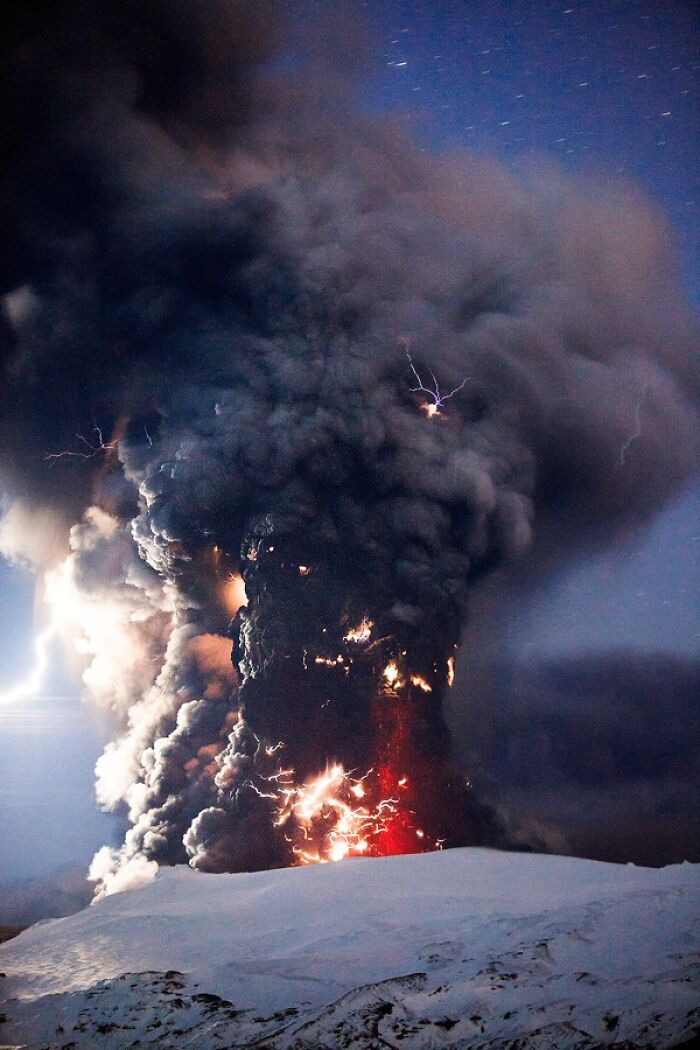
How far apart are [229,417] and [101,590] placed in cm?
2070

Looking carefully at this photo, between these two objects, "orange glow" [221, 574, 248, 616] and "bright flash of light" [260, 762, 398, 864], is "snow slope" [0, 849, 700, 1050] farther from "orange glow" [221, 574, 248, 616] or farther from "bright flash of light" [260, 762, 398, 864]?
"orange glow" [221, 574, 248, 616]

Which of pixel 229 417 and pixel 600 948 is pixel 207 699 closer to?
pixel 229 417

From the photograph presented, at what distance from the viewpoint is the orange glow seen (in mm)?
53344

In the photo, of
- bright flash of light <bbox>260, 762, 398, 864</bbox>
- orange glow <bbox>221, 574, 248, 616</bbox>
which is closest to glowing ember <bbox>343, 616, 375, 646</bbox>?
bright flash of light <bbox>260, 762, 398, 864</bbox>

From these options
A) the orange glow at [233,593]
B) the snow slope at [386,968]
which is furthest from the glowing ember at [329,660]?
the snow slope at [386,968]

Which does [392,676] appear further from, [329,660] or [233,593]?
[233,593]

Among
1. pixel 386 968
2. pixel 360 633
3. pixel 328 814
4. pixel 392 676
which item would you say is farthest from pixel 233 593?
pixel 386 968

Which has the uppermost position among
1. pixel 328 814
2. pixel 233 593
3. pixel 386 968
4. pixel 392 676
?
pixel 233 593

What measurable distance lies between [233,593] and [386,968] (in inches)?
1477

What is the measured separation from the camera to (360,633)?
45.0 m

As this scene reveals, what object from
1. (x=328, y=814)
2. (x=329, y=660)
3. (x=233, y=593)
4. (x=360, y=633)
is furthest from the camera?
(x=233, y=593)

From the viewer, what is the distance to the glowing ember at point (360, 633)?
147 feet

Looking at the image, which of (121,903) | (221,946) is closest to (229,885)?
(121,903)

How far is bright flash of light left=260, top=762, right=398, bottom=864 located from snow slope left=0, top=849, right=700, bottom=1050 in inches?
514
